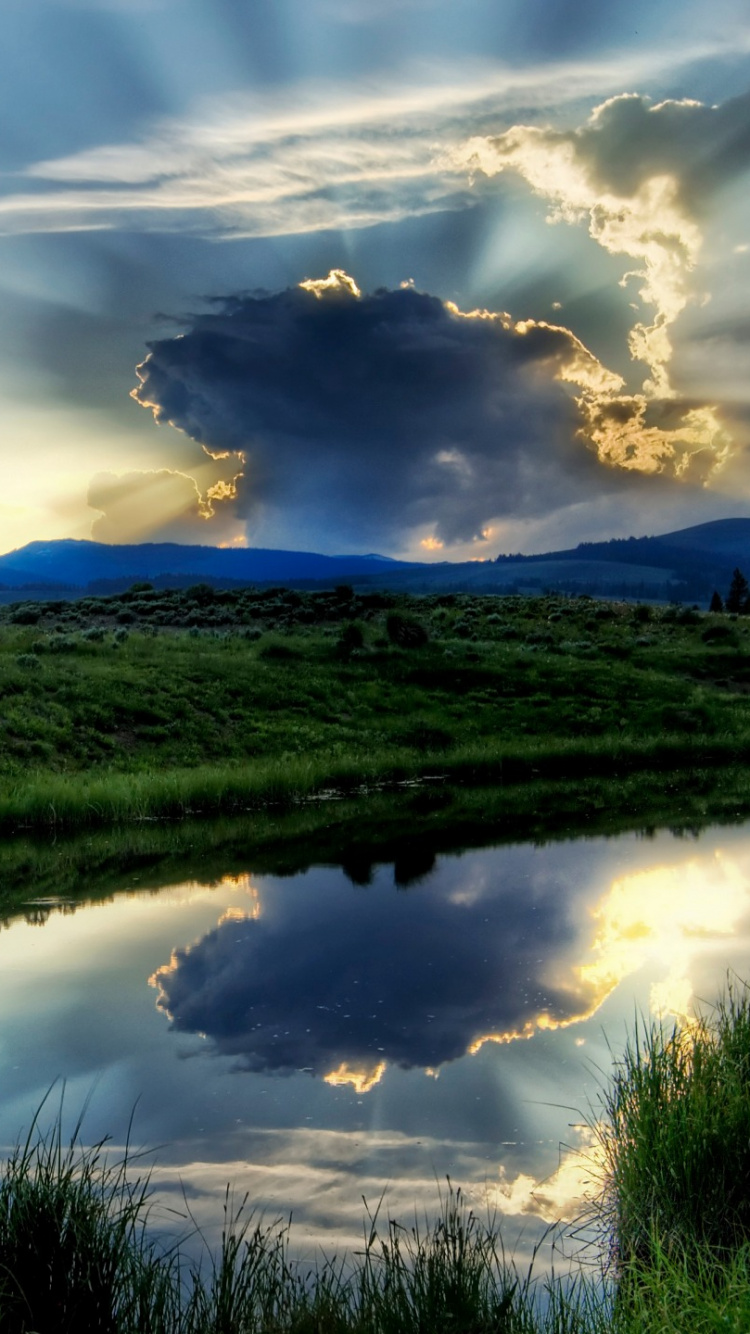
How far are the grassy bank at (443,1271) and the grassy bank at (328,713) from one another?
63.6 ft

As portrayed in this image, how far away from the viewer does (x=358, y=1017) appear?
45.0 feet

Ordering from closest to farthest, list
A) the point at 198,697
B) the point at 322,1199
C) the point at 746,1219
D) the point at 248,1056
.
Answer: the point at 746,1219
the point at 322,1199
the point at 248,1056
the point at 198,697

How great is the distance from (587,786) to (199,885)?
600 inches

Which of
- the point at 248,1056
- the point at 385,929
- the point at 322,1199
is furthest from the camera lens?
the point at 385,929

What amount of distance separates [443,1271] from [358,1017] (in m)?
7.25

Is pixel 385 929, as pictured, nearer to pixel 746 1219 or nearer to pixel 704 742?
pixel 746 1219

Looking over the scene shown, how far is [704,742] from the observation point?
39.7m

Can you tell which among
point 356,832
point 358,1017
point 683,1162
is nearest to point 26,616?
point 356,832

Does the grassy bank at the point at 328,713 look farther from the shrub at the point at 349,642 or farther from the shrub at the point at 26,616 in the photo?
the shrub at the point at 26,616

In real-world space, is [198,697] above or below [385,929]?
above

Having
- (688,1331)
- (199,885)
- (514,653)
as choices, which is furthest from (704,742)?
(688,1331)

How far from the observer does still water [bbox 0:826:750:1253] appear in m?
9.56

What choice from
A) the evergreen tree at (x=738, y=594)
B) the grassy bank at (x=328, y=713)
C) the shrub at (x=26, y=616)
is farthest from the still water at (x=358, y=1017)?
the evergreen tree at (x=738, y=594)

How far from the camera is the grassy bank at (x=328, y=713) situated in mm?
29109
